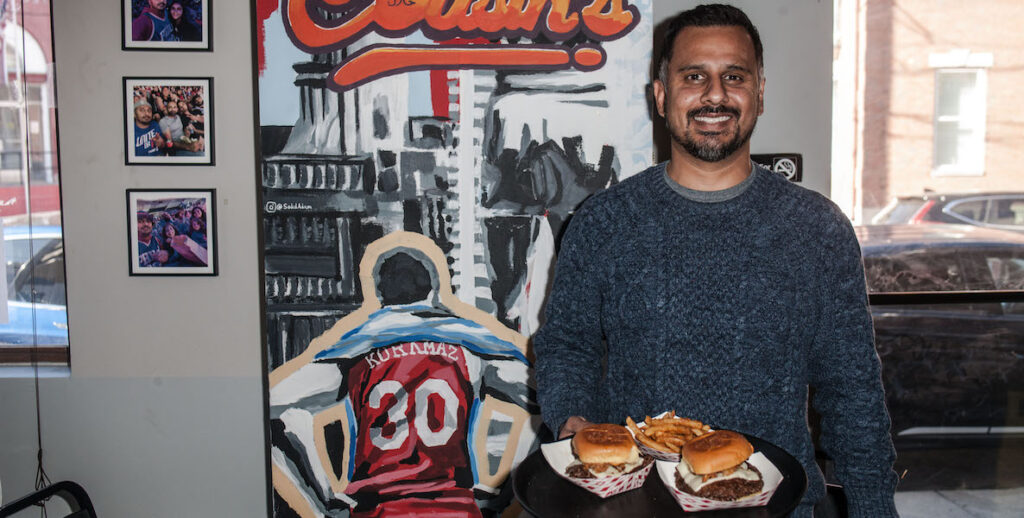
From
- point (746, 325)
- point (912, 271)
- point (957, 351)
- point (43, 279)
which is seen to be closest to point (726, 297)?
point (746, 325)

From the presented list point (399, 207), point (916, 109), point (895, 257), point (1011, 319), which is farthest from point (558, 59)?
point (1011, 319)

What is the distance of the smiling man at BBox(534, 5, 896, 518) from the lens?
4.49 ft

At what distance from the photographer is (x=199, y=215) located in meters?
2.68

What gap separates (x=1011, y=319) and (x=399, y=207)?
4.03m

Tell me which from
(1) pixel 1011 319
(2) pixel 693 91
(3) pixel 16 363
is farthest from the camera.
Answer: (1) pixel 1011 319

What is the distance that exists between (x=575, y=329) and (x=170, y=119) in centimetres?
186

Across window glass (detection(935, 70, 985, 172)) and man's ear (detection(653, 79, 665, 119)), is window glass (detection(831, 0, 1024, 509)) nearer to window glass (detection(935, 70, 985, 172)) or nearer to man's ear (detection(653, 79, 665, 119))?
window glass (detection(935, 70, 985, 172))

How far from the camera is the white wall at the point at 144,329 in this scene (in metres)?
2.68

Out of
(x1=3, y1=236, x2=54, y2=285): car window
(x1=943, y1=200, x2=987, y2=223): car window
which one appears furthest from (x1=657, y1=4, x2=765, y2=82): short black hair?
(x1=943, y1=200, x2=987, y2=223): car window

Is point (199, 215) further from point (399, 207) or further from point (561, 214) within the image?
point (561, 214)

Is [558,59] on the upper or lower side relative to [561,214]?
upper

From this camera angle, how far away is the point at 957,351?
4.75 metres

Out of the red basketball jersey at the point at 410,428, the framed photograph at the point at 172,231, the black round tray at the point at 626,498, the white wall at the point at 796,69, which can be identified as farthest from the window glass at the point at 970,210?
the framed photograph at the point at 172,231

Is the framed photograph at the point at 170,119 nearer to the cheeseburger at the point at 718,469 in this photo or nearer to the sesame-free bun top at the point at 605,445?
the sesame-free bun top at the point at 605,445
